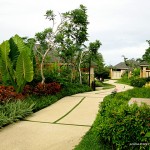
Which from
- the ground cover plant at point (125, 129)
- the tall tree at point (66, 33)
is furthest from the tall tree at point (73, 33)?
the ground cover plant at point (125, 129)

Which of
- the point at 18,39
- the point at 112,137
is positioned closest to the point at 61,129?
the point at 112,137

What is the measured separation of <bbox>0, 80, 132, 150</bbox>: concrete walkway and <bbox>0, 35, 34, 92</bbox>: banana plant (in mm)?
2109

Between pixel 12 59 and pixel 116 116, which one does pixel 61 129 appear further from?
pixel 12 59

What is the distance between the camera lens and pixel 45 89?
1361 centimetres

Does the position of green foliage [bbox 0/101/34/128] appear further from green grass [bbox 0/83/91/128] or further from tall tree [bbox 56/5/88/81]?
tall tree [bbox 56/5/88/81]

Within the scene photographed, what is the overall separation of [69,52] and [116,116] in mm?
11863

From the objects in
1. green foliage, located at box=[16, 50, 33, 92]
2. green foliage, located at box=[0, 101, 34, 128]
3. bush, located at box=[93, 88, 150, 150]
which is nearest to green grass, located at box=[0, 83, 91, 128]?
green foliage, located at box=[0, 101, 34, 128]

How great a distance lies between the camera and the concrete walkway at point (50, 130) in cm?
667

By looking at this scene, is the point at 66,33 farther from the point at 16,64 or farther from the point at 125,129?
the point at 125,129

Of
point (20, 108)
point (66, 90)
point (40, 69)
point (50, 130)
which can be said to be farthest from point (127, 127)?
point (40, 69)

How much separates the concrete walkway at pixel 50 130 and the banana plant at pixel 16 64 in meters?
2.11

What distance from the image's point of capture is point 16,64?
11.9 metres

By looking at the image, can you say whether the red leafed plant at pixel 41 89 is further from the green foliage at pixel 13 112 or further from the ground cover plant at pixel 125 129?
the ground cover plant at pixel 125 129

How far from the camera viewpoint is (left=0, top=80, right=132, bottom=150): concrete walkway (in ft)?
21.9
